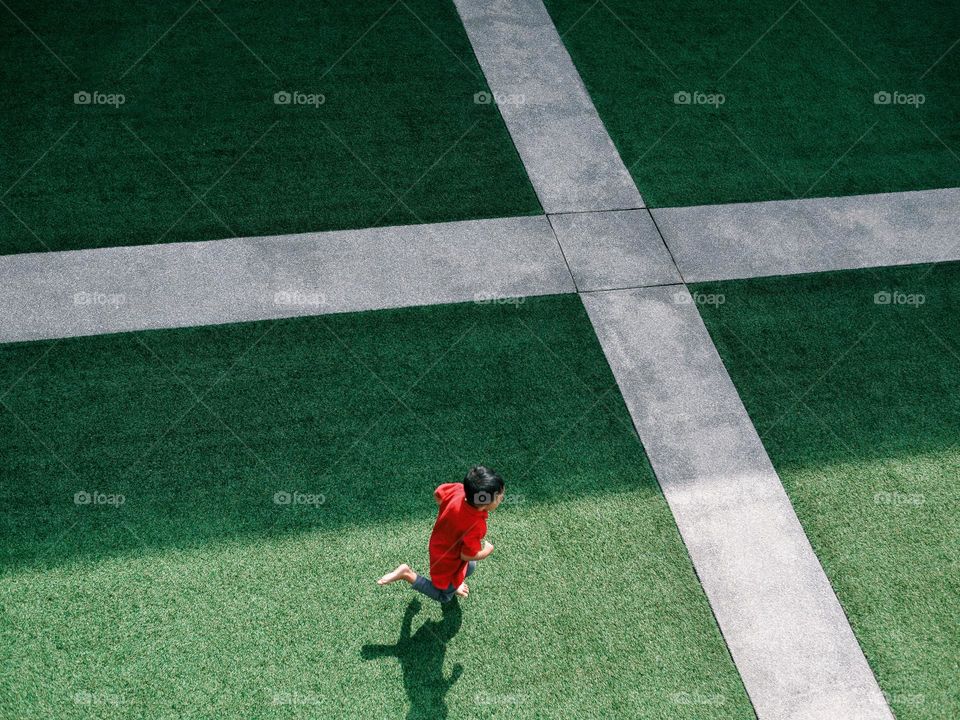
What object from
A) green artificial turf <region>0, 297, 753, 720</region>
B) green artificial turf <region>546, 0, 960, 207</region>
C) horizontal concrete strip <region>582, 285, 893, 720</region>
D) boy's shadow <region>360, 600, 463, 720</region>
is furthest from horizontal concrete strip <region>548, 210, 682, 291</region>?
boy's shadow <region>360, 600, 463, 720</region>

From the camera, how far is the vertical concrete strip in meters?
7.67

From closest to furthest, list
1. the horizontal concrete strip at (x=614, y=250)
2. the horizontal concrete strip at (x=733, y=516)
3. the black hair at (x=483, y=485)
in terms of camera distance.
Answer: the black hair at (x=483, y=485)
the horizontal concrete strip at (x=733, y=516)
the horizontal concrete strip at (x=614, y=250)

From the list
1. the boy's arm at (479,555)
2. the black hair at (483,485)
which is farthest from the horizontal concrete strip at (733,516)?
the black hair at (483,485)

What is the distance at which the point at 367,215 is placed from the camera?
723 centimetres

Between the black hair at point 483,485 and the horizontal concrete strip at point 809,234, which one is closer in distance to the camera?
the black hair at point 483,485

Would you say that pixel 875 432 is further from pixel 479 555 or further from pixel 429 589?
pixel 429 589

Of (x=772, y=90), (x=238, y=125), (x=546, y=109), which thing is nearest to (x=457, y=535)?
(x=238, y=125)

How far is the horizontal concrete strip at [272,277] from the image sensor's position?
634cm

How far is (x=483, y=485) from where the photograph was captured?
4.56m

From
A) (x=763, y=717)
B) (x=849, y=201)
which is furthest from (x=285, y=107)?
(x=763, y=717)

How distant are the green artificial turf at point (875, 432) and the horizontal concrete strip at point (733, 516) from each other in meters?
0.15

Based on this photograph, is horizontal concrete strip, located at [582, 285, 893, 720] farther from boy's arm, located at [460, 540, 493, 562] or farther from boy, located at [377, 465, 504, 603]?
boy, located at [377, 465, 504, 603]

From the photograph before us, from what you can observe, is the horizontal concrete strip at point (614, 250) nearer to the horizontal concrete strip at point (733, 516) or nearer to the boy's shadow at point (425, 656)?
the horizontal concrete strip at point (733, 516)

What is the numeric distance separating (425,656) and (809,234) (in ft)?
15.8
